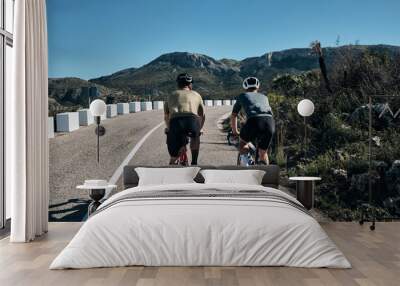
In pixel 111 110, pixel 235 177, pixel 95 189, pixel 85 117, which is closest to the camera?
pixel 235 177

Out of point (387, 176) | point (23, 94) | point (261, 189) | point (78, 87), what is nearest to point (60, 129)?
point (78, 87)

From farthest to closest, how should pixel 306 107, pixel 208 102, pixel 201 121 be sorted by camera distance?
pixel 208 102 < pixel 201 121 < pixel 306 107

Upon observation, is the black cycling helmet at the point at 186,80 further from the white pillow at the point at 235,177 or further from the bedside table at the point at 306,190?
the bedside table at the point at 306,190

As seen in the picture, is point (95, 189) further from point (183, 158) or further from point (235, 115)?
point (235, 115)

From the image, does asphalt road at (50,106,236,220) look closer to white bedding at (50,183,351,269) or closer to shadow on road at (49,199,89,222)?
shadow on road at (49,199,89,222)

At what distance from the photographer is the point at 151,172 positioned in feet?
24.4

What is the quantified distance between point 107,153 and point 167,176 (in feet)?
4.53

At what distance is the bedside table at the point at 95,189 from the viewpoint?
7.36 m

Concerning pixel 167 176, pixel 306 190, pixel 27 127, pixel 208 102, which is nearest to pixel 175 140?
pixel 208 102

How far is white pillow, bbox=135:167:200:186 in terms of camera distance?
7.18 meters

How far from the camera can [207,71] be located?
27.1ft

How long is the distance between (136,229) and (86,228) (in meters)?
0.43

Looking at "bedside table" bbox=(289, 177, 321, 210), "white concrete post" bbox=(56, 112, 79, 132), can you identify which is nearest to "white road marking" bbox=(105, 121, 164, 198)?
"white concrete post" bbox=(56, 112, 79, 132)

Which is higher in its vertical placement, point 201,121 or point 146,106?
point 146,106
